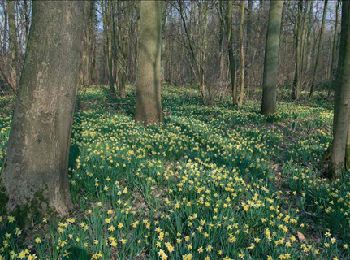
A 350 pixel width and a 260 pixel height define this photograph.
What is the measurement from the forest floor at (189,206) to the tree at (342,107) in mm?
363

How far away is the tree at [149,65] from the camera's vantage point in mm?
9297

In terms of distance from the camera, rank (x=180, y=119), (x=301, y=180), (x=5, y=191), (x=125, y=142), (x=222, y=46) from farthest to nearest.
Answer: (x=222, y=46) → (x=180, y=119) → (x=125, y=142) → (x=301, y=180) → (x=5, y=191)

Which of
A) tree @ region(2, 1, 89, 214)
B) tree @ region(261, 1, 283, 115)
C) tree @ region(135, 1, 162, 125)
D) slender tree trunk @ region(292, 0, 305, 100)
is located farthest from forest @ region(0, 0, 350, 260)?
slender tree trunk @ region(292, 0, 305, 100)

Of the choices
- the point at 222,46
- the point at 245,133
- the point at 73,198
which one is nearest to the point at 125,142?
the point at 73,198

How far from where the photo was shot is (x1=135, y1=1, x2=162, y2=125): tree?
930 cm

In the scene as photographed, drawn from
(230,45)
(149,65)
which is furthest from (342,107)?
(230,45)

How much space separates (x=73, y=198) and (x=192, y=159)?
253cm

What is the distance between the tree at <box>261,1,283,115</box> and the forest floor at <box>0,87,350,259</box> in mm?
4534

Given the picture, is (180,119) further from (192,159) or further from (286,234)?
(286,234)

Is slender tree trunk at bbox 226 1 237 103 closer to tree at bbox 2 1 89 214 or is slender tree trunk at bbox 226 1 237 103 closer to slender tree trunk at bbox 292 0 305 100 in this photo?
slender tree trunk at bbox 292 0 305 100

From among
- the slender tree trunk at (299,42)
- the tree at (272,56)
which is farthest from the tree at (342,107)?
the slender tree trunk at (299,42)

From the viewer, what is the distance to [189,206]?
4.03 m

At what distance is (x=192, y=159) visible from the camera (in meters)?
6.20

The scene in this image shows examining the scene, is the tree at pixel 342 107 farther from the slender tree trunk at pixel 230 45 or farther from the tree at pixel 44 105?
the slender tree trunk at pixel 230 45
